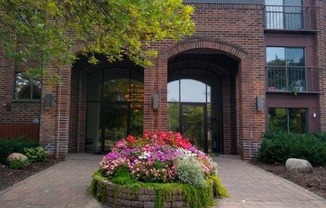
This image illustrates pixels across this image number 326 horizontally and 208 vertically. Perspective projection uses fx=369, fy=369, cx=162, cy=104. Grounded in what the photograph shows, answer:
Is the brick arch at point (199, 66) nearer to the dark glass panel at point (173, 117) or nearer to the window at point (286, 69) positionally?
the dark glass panel at point (173, 117)

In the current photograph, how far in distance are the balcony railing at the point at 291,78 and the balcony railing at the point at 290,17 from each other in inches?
89.6

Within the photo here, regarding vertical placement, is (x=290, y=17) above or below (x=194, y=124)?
above

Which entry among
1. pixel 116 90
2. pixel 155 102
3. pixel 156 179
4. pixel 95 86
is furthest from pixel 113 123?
pixel 156 179

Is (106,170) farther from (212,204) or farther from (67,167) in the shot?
→ (67,167)

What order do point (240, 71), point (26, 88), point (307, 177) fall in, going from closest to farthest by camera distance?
1. point (307, 177)
2. point (240, 71)
3. point (26, 88)

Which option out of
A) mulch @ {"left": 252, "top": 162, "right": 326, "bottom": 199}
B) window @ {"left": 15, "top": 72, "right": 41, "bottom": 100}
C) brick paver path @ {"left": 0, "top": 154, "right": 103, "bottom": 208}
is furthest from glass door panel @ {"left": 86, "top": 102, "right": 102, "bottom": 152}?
mulch @ {"left": 252, "top": 162, "right": 326, "bottom": 199}

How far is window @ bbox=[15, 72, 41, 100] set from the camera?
711 inches

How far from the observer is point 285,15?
19828mm

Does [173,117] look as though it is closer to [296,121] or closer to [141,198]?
[296,121]

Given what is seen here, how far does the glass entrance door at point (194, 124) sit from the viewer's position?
17.9 metres

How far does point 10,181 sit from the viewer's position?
9914mm

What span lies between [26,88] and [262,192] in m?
13.4

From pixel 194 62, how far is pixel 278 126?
536 cm

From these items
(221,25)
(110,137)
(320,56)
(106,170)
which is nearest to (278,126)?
(320,56)
